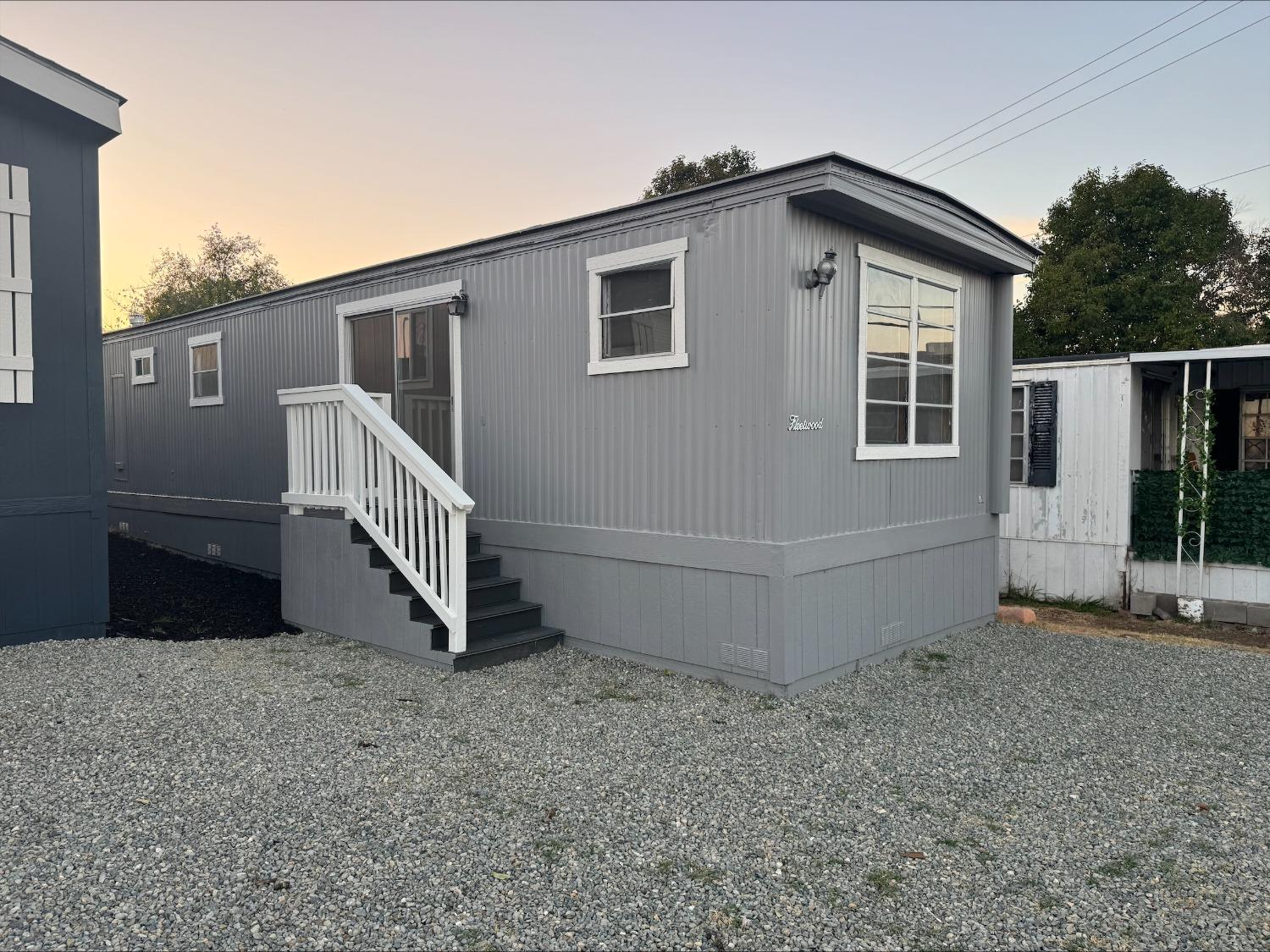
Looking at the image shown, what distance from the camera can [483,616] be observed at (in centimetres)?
529

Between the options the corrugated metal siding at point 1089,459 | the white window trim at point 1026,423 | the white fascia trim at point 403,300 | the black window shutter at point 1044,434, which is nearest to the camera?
the white fascia trim at point 403,300

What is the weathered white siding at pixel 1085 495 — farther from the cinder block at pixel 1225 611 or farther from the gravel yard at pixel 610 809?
the gravel yard at pixel 610 809

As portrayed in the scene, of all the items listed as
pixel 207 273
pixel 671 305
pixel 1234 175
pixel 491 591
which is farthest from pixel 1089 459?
pixel 207 273

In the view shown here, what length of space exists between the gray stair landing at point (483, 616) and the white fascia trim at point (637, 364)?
168cm

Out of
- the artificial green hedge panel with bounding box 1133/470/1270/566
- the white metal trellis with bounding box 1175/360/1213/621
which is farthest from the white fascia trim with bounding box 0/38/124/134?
the artificial green hedge panel with bounding box 1133/470/1270/566

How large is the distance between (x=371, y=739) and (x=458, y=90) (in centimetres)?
901

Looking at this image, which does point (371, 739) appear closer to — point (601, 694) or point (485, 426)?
point (601, 694)

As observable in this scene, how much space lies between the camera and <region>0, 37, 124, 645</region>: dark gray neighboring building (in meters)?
5.00

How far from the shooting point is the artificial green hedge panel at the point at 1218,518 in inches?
280

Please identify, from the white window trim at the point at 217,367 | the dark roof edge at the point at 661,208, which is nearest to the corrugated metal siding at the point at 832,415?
the dark roof edge at the point at 661,208

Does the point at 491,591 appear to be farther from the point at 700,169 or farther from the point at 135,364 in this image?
the point at 700,169

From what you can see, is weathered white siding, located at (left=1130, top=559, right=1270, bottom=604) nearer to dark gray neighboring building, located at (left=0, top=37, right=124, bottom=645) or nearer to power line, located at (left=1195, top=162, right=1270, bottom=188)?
dark gray neighboring building, located at (left=0, top=37, right=124, bottom=645)

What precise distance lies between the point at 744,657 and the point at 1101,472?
516 centimetres

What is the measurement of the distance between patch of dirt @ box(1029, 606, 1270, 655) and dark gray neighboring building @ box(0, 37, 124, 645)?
7571mm
